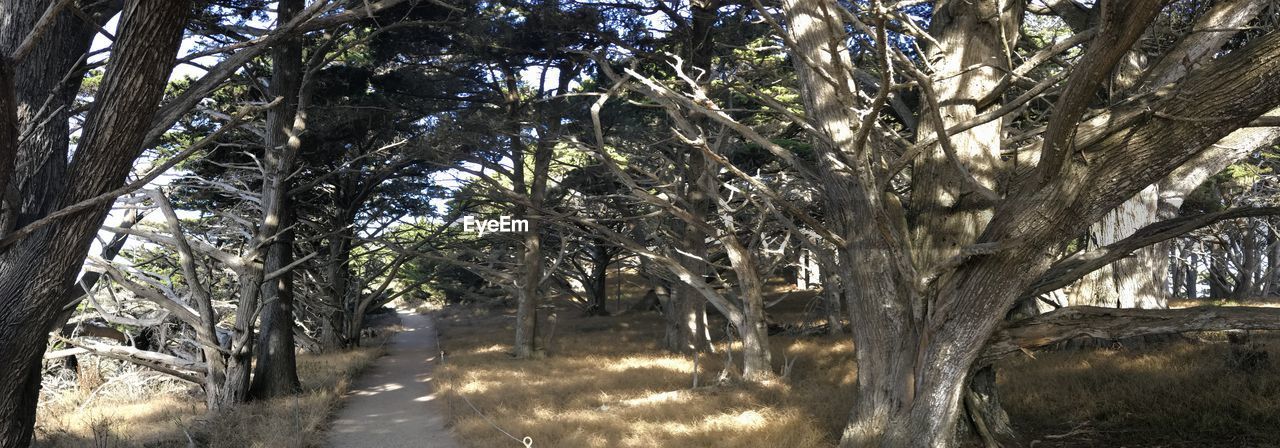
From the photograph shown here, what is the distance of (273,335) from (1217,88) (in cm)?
1205

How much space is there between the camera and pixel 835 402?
332 inches

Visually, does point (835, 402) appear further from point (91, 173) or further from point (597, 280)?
point (597, 280)

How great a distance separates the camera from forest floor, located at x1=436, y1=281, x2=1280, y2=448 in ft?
21.2

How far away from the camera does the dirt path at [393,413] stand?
8938mm

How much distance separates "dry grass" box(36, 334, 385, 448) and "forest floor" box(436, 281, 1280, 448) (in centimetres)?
178

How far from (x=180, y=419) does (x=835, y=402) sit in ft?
24.8

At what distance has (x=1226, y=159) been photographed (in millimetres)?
8617

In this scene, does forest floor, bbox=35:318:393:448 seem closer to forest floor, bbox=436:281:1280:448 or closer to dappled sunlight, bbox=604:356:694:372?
forest floor, bbox=436:281:1280:448

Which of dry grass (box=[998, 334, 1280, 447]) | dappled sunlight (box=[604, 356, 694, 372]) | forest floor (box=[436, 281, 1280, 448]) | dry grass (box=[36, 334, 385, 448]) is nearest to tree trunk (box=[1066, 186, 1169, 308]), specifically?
forest floor (box=[436, 281, 1280, 448])

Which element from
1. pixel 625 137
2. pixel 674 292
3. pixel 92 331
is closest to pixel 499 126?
pixel 625 137

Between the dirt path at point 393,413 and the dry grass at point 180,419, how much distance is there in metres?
0.30

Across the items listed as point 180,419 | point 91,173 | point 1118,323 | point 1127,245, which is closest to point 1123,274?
point 1127,245

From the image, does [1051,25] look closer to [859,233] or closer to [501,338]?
[859,233]

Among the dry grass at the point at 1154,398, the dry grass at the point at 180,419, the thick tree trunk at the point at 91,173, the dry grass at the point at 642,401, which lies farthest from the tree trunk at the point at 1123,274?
the thick tree trunk at the point at 91,173
